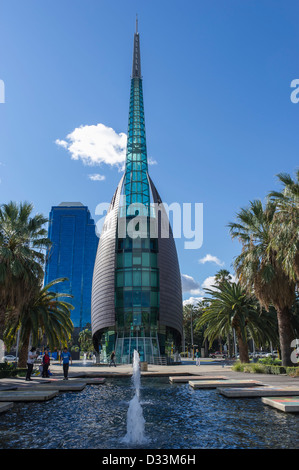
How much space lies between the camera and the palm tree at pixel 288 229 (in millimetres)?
18000

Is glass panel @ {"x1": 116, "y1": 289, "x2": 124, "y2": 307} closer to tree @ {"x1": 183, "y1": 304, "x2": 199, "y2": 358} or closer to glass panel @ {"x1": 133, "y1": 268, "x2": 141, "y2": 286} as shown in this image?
glass panel @ {"x1": 133, "y1": 268, "x2": 141, "y2": 286}

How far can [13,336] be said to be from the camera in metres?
26.0

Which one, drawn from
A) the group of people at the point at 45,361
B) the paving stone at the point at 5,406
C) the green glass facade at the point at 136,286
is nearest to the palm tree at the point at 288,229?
the group of people at the point at 45,361

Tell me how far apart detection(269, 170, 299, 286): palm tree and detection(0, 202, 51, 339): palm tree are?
44.3 feet

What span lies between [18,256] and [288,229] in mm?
14679

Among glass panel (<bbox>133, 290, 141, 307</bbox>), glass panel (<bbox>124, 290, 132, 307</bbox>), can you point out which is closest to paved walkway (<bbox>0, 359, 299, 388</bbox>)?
glass panel (<bbox>133, 290, 141, 307</bbox>)

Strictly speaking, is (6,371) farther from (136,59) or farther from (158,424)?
(136,59)

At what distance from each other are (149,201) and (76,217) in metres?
131

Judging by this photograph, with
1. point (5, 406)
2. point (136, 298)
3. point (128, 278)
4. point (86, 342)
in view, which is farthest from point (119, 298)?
point (86, 342)

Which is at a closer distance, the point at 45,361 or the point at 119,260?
the point at 45,361

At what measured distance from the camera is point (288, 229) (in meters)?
18.2

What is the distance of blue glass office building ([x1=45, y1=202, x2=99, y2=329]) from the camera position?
174 m
